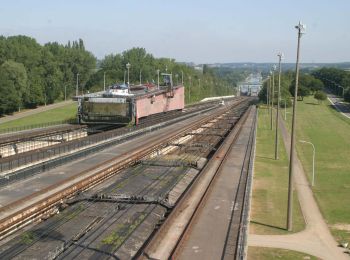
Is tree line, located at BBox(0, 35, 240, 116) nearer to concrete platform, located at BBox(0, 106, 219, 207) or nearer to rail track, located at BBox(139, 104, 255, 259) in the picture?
concrete platform, located at BBox(0, 106, 219, 207)

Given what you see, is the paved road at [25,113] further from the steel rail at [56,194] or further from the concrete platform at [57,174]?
the steel rail at [56,194]

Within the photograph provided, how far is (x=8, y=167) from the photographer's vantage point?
1302 inches

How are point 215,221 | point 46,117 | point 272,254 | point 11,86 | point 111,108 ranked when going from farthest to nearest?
point 11,86
point 46,117
point 111,108
point 215,221
point 272,254

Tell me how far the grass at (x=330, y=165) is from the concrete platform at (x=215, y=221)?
5.19 m

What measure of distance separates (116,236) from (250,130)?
51663 mm

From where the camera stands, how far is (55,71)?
128 metres

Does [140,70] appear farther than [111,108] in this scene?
Yes

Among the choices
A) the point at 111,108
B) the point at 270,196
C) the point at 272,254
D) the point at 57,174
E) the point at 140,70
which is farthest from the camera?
the point at 140,70

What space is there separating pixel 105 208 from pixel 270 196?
11.1 metres

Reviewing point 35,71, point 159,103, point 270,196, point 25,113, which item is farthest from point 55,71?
point 270,196

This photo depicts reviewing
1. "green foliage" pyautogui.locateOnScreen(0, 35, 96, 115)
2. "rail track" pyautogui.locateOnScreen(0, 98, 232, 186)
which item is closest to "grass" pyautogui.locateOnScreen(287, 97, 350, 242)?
"rail track" pyautogui.locateOnScreen(0, 98, 232, 186)

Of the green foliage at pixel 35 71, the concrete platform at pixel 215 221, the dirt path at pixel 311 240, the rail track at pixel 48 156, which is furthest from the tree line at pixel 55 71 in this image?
the dirt path at pixel 311 240

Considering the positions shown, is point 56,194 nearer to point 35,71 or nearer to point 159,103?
point 159,103

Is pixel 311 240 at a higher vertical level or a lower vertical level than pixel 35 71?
lower
